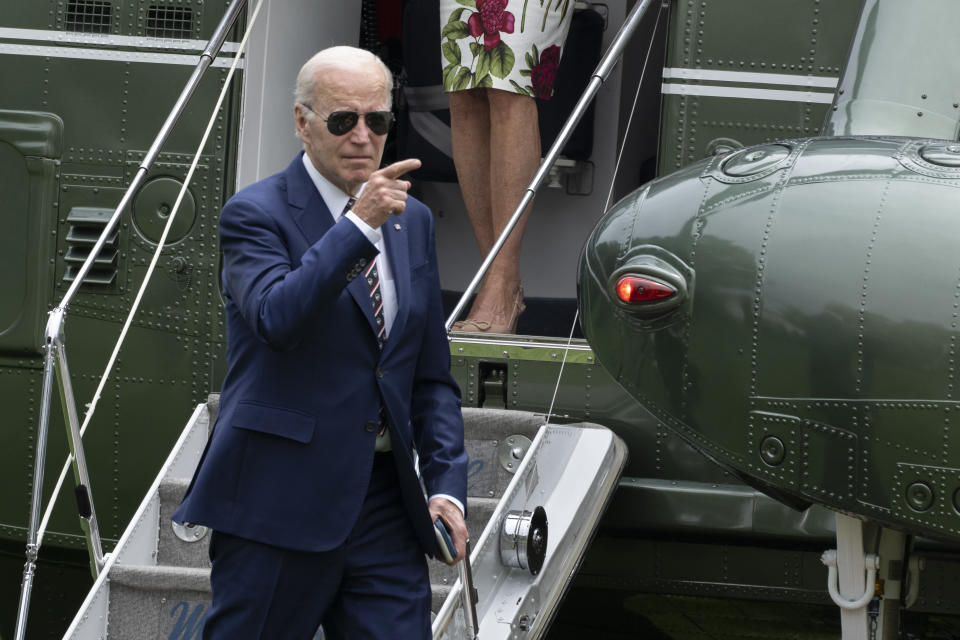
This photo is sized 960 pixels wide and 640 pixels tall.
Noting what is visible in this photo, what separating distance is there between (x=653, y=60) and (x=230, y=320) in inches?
157

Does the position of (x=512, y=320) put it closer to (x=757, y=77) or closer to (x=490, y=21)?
(x=490, y=21)

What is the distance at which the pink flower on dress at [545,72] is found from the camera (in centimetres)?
477

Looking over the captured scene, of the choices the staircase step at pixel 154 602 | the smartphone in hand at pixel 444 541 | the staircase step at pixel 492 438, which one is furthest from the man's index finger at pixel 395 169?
the staircase step at pixel 492 438

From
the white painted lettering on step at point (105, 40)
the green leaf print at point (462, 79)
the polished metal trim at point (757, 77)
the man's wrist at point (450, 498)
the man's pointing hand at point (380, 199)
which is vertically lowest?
the man's wrist at point (450, 498)

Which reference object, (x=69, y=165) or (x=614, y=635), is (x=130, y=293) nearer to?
(x=69, y=165)

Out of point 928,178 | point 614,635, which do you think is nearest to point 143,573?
point 928,178

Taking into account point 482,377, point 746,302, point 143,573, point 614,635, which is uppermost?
point 746,302

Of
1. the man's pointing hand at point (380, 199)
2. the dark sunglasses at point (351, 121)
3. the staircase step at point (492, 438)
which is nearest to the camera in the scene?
the man's pointing hand at point (380, 199)

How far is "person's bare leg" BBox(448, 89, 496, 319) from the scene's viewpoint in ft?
16.1

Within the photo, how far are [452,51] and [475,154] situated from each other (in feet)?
1.41

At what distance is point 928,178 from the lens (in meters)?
2.89

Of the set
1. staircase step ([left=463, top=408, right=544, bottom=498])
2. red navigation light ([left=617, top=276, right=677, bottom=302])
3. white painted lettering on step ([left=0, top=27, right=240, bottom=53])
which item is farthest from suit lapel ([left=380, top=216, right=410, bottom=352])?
white painted lettering on step ([left=0, top=27, right=240, bottom=53])

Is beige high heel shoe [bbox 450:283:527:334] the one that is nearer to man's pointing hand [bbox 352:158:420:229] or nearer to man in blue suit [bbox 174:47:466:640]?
man in blue suit [bbox 174:47:466:640]

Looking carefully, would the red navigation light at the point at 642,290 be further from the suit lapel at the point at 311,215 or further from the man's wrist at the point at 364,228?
the man's wrist at the point at 364,228
